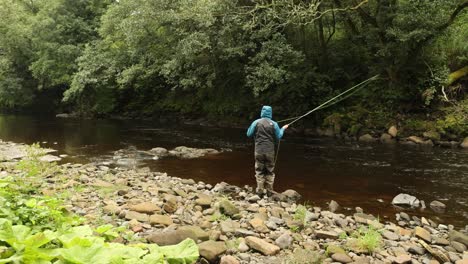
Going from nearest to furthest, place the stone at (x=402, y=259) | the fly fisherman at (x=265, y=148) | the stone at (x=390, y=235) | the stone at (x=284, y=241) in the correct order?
the stone at (x=402, y=259)
the stone at (x=284, y=241)
the stone at (x=390, y=235)
the fly fisherman at (x=265, y=148)

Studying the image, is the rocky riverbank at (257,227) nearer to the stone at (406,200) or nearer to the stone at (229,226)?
the stone at (229,226)

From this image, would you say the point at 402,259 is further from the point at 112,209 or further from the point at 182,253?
the point at 112,209

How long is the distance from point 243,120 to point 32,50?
2158 centimetres

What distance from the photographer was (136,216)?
5102mm

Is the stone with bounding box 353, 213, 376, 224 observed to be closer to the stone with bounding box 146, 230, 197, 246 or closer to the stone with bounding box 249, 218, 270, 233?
the stone with bounding box 249, 218, 270, 233

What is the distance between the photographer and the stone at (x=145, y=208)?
17.9 ft

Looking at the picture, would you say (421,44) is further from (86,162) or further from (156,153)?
(86,162)

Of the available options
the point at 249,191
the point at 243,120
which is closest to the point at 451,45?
the point at 243,120

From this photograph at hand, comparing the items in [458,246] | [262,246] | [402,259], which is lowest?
[458,246]

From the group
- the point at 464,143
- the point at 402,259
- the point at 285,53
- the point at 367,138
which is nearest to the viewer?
the point at 402,259

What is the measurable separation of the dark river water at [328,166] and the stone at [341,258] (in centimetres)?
271

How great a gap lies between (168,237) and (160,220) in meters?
0.89

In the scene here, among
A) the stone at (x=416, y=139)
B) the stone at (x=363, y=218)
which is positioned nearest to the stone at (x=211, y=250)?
the stone at (x=363, y=218)

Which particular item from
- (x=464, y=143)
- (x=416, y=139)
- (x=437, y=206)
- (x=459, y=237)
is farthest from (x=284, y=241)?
(x=416, y=139)
